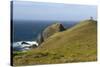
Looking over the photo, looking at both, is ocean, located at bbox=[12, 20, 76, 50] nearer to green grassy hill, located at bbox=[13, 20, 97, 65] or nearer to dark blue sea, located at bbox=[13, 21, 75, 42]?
dark blue sea, located at bbox=[13, 21, 75, 42]

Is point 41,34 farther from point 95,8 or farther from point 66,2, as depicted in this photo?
point 95,8

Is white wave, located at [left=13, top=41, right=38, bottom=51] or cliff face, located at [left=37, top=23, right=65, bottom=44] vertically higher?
cliff face, located at [left=37, top=23, right=65, bottom=44]

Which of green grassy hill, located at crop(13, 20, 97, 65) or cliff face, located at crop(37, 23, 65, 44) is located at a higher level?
cliff face, located at crop(37, 23, 65, 44)

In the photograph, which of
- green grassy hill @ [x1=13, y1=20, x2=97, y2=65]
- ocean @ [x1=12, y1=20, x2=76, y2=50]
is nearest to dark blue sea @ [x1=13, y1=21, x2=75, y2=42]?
ocean @ [x1=12, y1=20, x2=76, y2=50]

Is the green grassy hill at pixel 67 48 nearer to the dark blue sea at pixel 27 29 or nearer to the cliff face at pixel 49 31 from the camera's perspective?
the cliff face at pixel 49 31

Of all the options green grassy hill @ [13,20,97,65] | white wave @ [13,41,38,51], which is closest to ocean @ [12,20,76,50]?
white wave @ [13,41,38,51]

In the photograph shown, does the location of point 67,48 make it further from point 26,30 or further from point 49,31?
point 26,30

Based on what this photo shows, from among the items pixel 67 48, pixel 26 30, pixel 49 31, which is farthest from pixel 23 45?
pixel 67 48

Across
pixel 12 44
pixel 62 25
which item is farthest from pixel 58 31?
pixel 12 44
